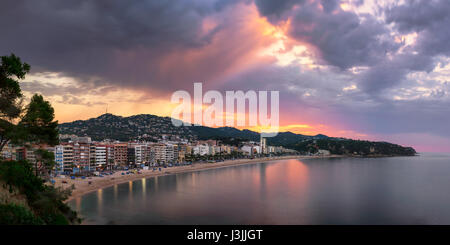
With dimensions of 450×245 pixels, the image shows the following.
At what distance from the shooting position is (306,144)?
125062 mm

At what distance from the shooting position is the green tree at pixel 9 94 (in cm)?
769

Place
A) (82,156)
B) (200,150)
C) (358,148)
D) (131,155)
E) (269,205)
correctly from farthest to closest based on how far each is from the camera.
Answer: (358,148), (200,150), (131,155), (82,156), (269,205)

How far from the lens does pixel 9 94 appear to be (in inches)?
328

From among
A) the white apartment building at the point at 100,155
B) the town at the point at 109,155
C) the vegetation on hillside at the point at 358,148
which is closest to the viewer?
the town at the point at 109,155

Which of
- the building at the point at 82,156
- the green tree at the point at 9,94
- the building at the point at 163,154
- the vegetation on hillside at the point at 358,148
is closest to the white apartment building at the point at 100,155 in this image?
the building at the point at 82,156

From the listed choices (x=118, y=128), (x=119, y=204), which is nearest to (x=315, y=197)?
(x=119, y=204)

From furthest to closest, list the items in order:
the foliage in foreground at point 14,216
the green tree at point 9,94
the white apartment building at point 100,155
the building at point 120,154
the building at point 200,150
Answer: the building at point 200,150
the building at point 120,154
the white apartment building at point 100,155
the green tree at point 9,94
the foliage in foreground at point 14,216

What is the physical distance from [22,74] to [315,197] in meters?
21.7

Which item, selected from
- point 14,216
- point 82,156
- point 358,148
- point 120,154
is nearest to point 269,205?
point 14,216

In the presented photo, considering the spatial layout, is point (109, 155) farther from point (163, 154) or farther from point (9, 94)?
point (9, 94)

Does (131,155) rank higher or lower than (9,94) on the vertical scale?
lower

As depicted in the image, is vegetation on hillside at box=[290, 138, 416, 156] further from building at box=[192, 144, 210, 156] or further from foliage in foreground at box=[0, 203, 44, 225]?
foliage in foreground at box=[0, 203, 44, 225]

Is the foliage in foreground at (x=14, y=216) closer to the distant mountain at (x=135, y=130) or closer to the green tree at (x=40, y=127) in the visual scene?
the green tree at (x=40, y=127)
